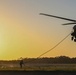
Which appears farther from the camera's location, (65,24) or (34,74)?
(65,24)

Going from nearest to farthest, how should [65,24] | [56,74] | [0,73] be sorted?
[56,74] < [0,73] < [65,24]

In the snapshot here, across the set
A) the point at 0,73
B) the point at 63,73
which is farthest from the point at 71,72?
the point at 0,73

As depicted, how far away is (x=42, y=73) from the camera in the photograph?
52.5 metres

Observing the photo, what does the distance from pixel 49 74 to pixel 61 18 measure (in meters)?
15.1

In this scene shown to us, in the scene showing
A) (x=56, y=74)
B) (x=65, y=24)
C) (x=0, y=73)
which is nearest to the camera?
(x=56, y=74)

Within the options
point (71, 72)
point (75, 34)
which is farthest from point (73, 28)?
point (71, 72)

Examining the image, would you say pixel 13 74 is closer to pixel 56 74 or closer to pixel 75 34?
pixel 56 74

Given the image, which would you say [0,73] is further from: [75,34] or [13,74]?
[75,34]

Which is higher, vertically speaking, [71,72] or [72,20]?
[72,20]

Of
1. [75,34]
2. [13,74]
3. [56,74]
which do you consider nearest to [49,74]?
[56,74]

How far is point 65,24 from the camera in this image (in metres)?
61.8

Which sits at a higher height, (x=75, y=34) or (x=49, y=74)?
(x=75, y=34)

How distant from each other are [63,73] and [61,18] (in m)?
15.0

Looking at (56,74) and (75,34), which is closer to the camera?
(56,74)
